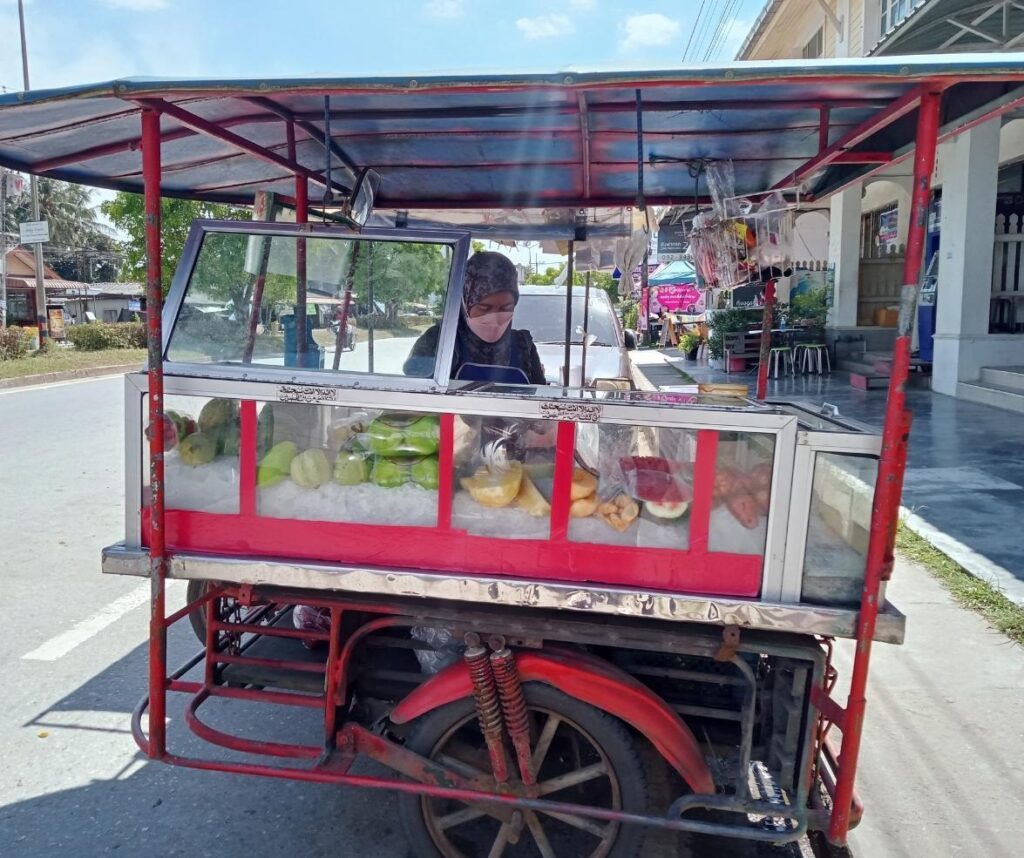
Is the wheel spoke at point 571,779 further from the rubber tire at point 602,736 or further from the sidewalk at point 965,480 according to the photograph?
the sidewalk at point 965,480

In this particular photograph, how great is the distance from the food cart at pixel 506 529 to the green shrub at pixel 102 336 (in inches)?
905

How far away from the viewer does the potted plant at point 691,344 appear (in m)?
19.2

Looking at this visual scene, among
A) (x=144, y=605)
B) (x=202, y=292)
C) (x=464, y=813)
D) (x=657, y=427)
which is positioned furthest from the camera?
(x=144, y=605)

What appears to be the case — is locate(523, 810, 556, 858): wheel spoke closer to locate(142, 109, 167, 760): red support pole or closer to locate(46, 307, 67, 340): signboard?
locate(142, 109, 167, 760): red support pole

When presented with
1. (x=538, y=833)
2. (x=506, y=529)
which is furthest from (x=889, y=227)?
(x=538, y=833)

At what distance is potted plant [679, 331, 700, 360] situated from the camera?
758 inches

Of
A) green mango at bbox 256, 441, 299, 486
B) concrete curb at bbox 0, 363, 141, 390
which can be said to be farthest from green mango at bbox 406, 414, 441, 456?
concrete curb at bbox 0, 363, 141, 390

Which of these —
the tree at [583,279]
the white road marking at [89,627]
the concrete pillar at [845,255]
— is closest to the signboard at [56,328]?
the tree at [583,279]

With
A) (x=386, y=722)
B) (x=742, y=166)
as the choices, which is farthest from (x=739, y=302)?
(x=386, y=722)

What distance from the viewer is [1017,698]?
3576 mm

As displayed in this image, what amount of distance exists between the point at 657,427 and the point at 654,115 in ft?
4.45

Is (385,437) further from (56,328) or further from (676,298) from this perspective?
(56,328)

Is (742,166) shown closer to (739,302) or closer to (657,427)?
(657,427)

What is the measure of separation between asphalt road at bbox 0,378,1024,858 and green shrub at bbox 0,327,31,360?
15835mm
